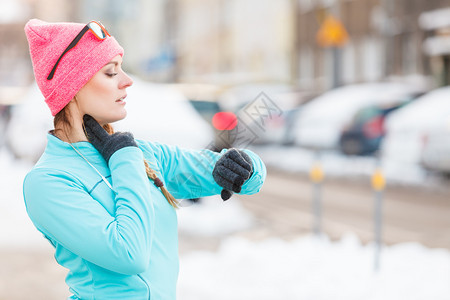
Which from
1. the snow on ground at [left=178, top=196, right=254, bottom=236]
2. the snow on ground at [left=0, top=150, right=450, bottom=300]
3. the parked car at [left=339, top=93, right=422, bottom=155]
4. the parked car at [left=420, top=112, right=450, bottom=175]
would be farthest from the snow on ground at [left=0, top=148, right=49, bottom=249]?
the parked car at [left=339, top=93, right=422, bottom=155]

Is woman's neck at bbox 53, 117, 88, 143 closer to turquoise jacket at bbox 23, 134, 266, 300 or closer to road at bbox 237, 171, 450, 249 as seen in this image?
turquoise jacket at bbox 23, 134, 266, 300

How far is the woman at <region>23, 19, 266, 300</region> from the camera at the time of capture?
74.5 inches

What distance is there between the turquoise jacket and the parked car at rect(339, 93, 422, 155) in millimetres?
13469

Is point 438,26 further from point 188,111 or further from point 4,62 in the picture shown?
point 4,62

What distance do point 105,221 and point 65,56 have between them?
0.53 metres

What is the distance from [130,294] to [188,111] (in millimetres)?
7803

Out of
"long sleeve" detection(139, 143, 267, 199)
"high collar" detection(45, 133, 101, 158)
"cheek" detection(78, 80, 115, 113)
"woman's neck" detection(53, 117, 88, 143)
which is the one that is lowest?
"long sleeve" detection(139, 143, 267, 199)

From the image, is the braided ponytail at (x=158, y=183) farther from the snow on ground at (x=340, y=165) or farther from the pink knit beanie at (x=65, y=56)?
the snow on ground at (x=340, y=165)

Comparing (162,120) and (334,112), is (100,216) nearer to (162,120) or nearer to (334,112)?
(162,120)

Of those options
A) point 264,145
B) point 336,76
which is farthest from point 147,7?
point 264,145

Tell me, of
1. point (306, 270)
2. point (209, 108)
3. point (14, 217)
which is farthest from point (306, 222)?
point (209, 108)

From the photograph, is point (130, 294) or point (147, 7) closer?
point (130, 294)

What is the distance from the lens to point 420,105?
43.1ft

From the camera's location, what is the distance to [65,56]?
2.07 m
